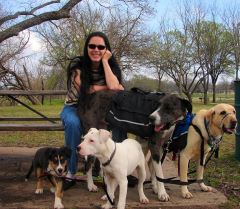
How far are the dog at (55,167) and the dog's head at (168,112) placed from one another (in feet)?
3.49

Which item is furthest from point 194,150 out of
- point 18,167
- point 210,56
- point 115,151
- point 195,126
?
point 210,56

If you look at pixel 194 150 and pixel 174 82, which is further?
pixel 174 82

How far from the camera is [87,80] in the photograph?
499cm

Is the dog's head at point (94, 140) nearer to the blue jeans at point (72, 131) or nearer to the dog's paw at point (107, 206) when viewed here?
the dog's paw at point (107, 206)

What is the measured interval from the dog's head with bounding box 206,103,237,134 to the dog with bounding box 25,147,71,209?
1.62 metres

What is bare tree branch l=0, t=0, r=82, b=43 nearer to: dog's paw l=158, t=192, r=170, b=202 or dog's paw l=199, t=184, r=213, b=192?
dog's paw l=199, t=184, r=213, b=192

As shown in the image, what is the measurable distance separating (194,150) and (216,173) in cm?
158

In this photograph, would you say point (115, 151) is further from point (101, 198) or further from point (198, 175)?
point (198, 175)

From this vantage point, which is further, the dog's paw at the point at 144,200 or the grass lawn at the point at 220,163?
the grass lawn at the point at 220,163

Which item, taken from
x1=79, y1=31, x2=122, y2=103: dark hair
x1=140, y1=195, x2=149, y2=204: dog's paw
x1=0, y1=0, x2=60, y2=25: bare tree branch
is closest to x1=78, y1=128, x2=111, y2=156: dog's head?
x1=140, y1=195, x2=149, y2=204: dog's paw

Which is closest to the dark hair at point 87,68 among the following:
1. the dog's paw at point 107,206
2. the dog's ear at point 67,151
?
the dog's ear at point 67,151

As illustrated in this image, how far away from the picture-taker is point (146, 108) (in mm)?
4465

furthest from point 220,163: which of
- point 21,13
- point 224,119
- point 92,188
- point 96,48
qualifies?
point 21,13

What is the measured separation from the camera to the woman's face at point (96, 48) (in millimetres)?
5039
